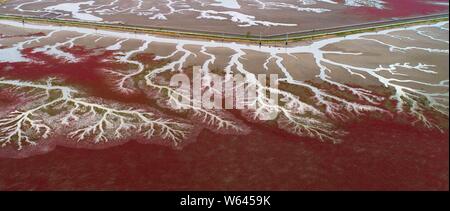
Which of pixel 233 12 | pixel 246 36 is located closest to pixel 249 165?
pixel 246 36

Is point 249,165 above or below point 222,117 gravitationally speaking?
below

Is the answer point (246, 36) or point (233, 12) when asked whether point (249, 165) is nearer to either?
point (246, 36)

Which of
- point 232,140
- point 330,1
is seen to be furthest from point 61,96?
point 330,1

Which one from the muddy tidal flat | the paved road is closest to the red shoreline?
the paved road

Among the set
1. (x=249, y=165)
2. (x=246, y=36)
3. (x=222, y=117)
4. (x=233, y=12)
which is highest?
(x=233, y=12)

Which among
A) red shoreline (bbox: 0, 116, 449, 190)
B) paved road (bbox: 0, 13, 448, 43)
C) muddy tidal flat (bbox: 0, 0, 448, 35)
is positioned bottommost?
red shoreline (bbox: 0, 116, 449, 190)

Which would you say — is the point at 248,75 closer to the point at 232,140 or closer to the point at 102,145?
the point at 232,140

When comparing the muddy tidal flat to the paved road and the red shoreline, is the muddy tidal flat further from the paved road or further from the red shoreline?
the red shoreline

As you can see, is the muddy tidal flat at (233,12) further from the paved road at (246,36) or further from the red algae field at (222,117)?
the red algae field at (222,117)

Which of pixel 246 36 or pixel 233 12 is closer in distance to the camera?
pixel 246 36
